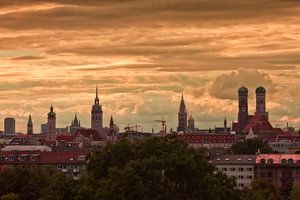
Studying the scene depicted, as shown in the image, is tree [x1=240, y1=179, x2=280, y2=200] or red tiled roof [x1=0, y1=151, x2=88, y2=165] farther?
red tiled roof [x1=0, y1=151, x2=88, y2=165]

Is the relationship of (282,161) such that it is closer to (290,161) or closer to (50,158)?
(290,161)

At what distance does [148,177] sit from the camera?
76500 millimetres

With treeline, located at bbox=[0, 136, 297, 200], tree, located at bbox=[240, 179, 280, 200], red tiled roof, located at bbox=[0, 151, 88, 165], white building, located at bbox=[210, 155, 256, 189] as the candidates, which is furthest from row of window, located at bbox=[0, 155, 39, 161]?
treeline, located at bbox=[0, 136, 297, 200]

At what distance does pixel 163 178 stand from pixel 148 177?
1.23m

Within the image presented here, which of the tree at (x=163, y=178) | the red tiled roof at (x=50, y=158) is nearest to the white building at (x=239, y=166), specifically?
the red tiled roof at (x=50, y=158)

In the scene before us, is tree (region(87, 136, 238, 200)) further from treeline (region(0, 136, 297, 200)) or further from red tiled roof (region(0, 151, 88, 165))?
red tiled roof (region(0, 151, 88, 165))

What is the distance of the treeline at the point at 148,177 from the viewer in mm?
76125

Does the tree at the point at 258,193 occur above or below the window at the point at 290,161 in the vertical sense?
below

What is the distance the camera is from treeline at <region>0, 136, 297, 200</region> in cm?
7612

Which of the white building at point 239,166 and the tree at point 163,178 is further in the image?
the white building at point 239,166

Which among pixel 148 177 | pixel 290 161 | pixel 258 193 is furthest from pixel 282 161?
pixel 148 177

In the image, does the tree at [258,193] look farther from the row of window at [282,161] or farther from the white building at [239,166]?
the white building at [239,166]

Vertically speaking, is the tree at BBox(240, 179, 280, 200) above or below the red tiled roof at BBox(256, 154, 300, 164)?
below

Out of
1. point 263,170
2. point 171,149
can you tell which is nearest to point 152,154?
point 171,149
